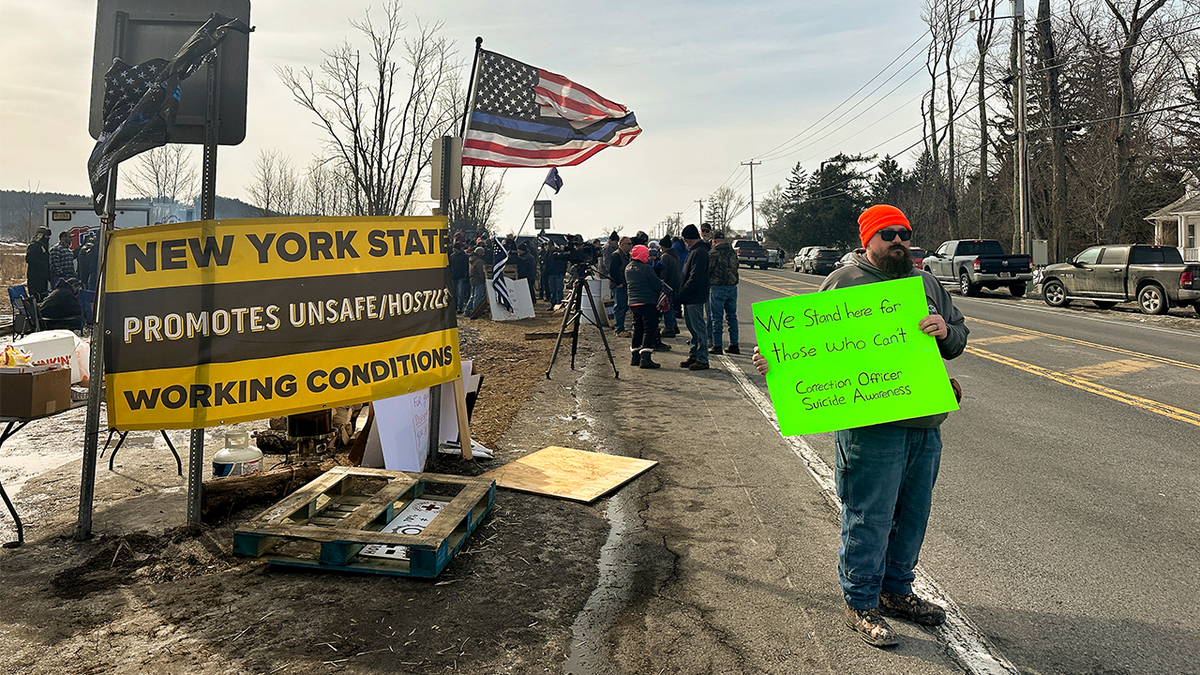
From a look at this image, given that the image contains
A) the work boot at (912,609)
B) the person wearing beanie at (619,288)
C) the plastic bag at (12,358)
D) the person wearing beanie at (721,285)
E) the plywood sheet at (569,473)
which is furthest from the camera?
the person wearing beanie at (619,288)

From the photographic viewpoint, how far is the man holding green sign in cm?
351

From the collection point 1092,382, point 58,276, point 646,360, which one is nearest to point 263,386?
point 646,360

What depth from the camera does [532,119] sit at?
839 centimetres

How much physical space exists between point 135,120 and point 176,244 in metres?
0.75

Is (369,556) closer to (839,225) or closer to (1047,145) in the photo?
(1047,145)

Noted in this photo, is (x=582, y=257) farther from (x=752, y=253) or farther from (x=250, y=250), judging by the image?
(x=752, y=253)

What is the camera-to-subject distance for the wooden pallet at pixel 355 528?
165 inches

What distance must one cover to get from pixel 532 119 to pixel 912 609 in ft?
20.3

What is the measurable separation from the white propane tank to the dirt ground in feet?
0.99

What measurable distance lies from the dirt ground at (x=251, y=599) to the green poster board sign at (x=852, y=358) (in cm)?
150

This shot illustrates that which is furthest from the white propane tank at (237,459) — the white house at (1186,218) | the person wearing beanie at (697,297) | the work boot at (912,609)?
the white house at (1186,218)

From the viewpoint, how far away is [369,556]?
4.43m

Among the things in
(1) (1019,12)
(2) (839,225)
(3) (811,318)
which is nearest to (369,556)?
(3) (811,318)

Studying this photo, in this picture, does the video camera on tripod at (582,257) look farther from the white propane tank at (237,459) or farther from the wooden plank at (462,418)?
the white propane tank at (237,459)
